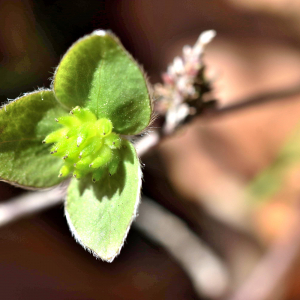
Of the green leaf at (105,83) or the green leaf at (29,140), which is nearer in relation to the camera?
the green leaf at (105,83)

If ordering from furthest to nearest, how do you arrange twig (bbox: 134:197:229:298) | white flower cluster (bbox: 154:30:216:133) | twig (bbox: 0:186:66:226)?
twig (bbox: 134:197:229:298) → twig (bbox: 0:186:66:226) → white flower cluster (bbox: 154:30:216:133)

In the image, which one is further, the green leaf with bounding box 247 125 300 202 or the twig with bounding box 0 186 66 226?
the green leaf with bounding box 247 125 300 202

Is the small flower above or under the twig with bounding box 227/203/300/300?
above

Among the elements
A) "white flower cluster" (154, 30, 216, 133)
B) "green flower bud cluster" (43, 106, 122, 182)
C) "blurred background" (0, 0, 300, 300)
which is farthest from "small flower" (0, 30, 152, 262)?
"blurred background" (0, 0, 300, 300)

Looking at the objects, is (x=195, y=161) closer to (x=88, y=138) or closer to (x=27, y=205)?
(x=27, y=205)

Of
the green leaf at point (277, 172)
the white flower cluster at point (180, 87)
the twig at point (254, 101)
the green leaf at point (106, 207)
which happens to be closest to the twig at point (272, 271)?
the green leaf at point (277, 172)

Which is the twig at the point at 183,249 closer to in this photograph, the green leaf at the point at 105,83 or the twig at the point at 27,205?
the twig at the point at 27,205

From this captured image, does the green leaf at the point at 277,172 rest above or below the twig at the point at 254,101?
below

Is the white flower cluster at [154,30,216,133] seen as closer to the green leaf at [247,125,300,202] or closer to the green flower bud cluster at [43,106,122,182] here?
the green flower bud cluster at [43,106,122,182]
